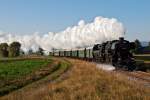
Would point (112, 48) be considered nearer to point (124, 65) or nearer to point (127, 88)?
point (124, 65)

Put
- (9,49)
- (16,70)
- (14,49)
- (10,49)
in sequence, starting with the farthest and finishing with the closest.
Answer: (9,49)
(14,49)
(10,49)
(16,70)

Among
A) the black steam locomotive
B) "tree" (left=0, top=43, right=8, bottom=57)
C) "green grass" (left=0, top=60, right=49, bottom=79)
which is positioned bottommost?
"green grass" (left=0, top=60, right=49, bottom=79)

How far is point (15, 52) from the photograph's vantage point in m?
176

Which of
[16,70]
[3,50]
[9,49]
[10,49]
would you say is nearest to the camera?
[16,70]

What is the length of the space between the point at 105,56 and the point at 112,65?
4391 millimetres

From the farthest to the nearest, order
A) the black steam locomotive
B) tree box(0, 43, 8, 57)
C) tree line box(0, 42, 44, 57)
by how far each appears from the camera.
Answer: tree box(0, 43, 8, 57)
tree line box(0, 42, 44, 57)
the black steam locomotive

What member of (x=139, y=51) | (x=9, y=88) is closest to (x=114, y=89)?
(x=9, y=88)

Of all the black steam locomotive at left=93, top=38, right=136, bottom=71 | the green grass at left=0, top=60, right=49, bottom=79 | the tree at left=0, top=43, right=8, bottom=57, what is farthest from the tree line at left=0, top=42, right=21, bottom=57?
the black steam locomotive at left=93, top=38, right=136, bottom=71

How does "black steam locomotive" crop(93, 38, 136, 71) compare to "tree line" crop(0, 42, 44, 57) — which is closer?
"black steam locomotive" crop(93, 38, 136, 71)

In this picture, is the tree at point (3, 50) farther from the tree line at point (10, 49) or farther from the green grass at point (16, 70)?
the green grass at point (16, 70)

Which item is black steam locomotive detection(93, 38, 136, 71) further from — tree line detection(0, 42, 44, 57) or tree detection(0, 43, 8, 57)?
tree detection(0, 43, 8, 57)

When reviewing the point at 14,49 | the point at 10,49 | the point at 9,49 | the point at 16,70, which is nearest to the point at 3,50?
the point at 9,49

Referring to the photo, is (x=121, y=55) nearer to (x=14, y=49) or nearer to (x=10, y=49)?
(x=10, y=49)

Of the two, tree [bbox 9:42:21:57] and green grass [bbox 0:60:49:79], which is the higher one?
tree [bbox 9:42:21:57]
